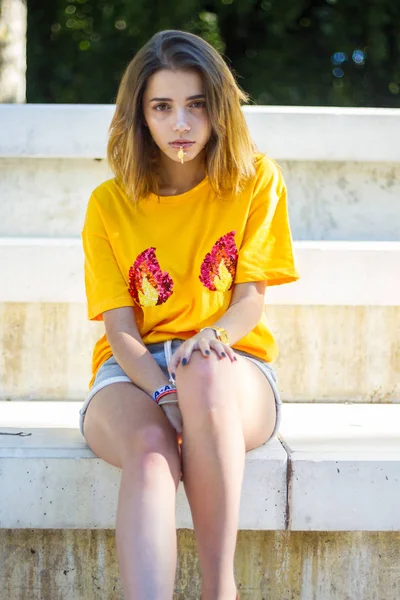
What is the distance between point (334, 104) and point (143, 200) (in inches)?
228

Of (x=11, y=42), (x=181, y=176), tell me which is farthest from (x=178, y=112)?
(x=11, y=42)

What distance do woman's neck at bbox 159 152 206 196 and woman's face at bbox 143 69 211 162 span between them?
0.11 meters

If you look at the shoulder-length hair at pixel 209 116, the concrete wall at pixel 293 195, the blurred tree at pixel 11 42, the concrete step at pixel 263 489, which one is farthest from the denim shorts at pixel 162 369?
the blurred tree at pixel 11 42

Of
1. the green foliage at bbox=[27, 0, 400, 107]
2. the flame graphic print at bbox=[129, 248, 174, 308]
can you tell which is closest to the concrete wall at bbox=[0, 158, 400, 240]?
the flame graphic print at bbox=[129, 248, 174, 308]

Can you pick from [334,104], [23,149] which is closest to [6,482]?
[23,149]

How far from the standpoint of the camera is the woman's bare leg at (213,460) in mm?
1755

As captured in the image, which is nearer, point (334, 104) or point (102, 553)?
point (102, 553)

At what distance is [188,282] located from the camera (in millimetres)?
2189

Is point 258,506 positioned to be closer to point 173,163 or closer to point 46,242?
point 173,163

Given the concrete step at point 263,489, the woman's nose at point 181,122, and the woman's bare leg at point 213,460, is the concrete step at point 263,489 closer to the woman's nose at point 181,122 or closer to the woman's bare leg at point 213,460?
the woman's bare leg at point 213,460

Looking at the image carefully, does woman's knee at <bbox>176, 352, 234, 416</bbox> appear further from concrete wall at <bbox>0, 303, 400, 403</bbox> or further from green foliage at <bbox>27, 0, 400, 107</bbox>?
green foliage at <bbox>27, 0, 400, 107</bbox>

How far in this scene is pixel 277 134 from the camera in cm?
300

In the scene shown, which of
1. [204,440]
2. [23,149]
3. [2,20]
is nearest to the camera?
[204,440]

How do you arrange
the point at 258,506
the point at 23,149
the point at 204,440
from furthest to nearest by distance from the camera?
the point at 23,149
the point at 258,506
the point at 204,440
